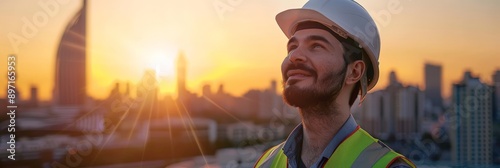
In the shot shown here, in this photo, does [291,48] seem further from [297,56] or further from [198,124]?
[198,124]

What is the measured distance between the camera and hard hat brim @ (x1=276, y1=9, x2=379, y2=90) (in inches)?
58.1

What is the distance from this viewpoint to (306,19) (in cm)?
154

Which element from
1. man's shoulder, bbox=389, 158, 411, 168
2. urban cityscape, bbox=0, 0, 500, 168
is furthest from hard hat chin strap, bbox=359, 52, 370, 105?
urban cityscape, bbox=0, 0, 500, 168

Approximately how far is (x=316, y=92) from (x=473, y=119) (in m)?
28.8

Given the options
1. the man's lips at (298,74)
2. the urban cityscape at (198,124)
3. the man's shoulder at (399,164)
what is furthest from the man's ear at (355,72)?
the urban cityscape at (198,124)

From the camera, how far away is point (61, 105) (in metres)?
27.3

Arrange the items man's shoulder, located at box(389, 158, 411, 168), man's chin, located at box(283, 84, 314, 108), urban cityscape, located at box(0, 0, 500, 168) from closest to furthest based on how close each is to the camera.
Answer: man's shoulder, located at box(389, 158, 411, 168), man's chin, located at box(283, 84, 314, 108), urban cityscape, located at box(0, 0, 500, 168)

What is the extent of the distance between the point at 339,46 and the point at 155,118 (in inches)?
1085

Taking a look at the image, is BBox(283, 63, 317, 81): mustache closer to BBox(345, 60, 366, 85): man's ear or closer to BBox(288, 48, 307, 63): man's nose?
BBox(288, 48, 307, 63): man's nose

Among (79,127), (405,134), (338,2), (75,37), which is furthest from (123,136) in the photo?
(338,2)

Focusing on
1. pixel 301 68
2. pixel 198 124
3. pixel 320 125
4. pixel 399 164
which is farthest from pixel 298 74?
pixel 198 124

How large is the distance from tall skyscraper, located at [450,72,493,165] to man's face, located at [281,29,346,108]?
84.8 ft

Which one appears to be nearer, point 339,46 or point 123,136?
point 339,46

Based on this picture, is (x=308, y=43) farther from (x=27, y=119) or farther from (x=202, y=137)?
(x=202, y=137)
